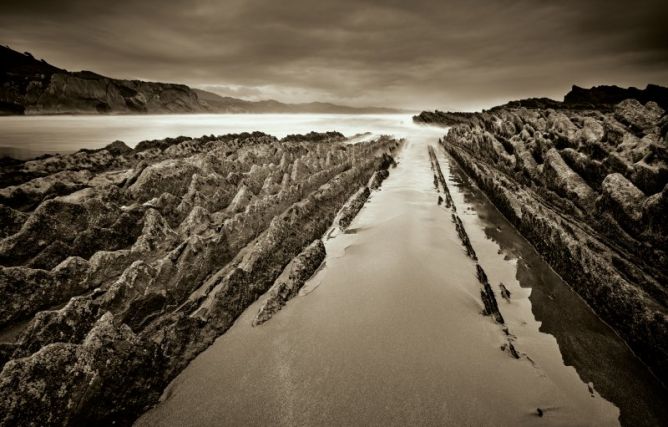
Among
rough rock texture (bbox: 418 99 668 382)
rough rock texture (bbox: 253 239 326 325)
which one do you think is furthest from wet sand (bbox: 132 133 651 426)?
rough rock texture (bbox: 418 99 668 382)

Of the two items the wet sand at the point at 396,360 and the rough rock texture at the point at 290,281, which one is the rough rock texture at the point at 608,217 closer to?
the wet sand at the point at 396,360

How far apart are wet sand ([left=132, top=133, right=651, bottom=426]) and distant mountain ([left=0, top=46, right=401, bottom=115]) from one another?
7138cm

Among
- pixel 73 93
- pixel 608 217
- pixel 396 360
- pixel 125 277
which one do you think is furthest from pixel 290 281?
pixel 73 93

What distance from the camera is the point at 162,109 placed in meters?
83.1

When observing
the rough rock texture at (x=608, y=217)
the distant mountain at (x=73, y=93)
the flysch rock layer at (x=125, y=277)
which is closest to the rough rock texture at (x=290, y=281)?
the flysch rock layer at (x=125, y=277)

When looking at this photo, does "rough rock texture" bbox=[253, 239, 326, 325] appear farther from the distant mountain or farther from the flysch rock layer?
the distant mountain

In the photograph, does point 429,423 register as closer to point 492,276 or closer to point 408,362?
point 408,362

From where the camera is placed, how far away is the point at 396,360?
2346 mm

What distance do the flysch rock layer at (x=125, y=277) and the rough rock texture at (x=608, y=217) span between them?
10.1 ft

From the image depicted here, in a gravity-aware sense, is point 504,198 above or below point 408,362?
above

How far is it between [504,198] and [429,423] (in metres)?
5.47

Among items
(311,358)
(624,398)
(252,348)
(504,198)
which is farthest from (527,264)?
(252,348)

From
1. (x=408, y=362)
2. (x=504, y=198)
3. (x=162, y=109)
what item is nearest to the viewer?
(x=408, y=362)

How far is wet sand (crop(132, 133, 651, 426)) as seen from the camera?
1938mm
